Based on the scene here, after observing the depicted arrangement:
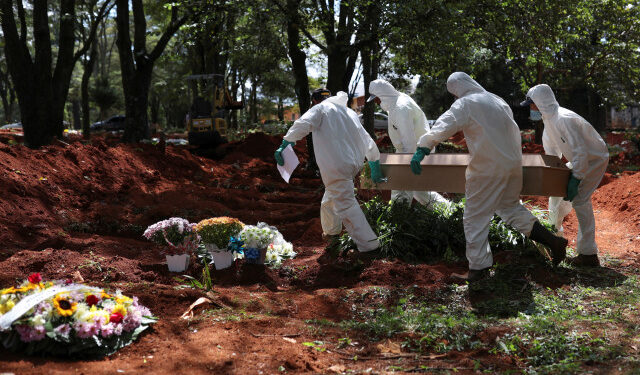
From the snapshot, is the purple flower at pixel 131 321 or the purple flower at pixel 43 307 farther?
the purple flower at pixel 131 321

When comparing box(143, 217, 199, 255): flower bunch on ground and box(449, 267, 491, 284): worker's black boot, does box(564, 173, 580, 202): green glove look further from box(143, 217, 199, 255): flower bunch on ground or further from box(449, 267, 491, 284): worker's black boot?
box(143, 217, 199, 255): flower bunch on ground

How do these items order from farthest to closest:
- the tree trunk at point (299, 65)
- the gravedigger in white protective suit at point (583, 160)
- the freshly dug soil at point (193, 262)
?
1. the tree trunk at point (299, 65)
2. the gravedigger in white protective suit at point (583, 160)
3. the freshly dug soil at point (193, 262)

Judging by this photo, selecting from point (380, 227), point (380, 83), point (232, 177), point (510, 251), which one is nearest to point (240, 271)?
point (380, 227)

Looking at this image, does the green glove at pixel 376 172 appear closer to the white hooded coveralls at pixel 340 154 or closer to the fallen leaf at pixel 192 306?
the white hooded coveralls at pixel 340 154

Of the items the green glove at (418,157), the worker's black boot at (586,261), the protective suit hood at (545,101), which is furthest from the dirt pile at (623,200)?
the green glove at (418,157)

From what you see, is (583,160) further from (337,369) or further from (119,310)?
(119,310)

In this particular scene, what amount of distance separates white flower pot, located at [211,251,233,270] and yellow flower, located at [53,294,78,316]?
2774 mm

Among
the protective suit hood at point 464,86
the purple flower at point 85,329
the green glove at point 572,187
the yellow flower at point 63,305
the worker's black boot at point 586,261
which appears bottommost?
the worker's black boot at point 586,261

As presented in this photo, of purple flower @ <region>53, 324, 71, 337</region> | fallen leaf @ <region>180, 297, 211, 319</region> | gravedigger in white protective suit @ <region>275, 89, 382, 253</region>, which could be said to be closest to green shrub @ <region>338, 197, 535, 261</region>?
gravedigger in white protective suit @ <region>275, 89, 382, 253</region>

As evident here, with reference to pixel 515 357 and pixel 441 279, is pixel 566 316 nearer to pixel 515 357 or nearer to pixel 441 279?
pixel 515 357

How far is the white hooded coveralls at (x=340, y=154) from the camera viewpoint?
6762mm

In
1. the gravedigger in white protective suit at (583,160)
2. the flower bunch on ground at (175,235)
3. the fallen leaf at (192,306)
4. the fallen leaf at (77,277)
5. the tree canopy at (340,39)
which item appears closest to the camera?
the fallen leaf at (192,306)

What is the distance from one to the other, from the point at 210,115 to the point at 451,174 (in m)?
13.5

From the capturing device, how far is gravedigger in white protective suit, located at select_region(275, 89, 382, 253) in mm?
6766
